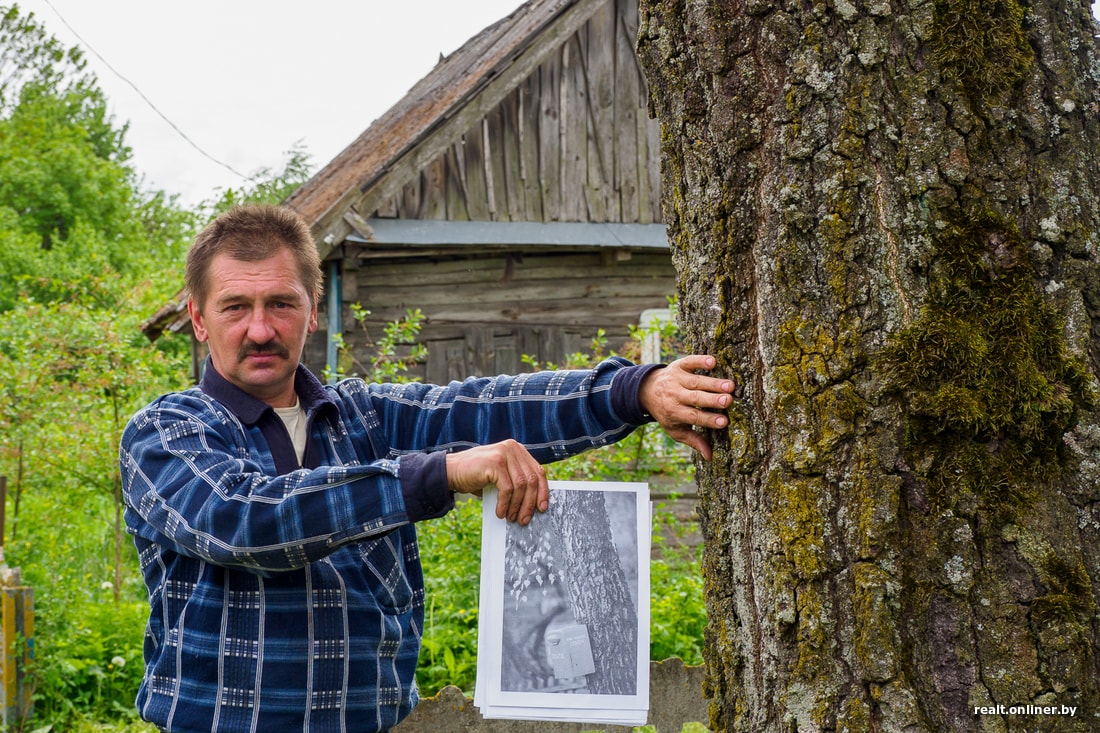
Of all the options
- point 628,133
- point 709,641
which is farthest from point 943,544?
point 628,133

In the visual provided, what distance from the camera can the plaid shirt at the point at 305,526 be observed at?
6.17 ft

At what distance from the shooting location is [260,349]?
235 cm

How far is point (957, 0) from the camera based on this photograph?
1699 millimetres

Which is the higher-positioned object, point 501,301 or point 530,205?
point 530,205

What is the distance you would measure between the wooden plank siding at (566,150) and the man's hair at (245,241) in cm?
648

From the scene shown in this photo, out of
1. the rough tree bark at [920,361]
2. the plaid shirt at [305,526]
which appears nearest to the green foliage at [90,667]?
the plaid shirt at [305,526]

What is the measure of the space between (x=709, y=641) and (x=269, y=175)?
79.7 ft

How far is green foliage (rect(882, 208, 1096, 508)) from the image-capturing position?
5.32ft

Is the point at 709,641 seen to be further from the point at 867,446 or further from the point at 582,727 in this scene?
the point at 582,727

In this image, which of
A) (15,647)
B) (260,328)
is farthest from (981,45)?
(15,647)

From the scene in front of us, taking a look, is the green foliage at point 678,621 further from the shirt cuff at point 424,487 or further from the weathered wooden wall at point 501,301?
the weathered wooden wall at point 501,301

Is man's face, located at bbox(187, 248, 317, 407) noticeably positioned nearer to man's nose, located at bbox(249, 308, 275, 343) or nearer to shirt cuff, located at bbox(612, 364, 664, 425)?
man's nose, located at bbox(249, 308, 275, 343)

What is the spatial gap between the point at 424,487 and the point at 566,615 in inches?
14.2

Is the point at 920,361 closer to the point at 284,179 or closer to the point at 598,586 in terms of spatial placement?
the point at 598,586
